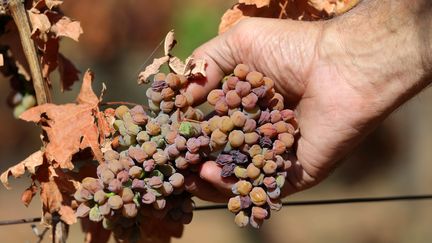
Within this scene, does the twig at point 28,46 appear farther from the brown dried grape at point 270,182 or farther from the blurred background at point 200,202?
the blurred background at point 200,202

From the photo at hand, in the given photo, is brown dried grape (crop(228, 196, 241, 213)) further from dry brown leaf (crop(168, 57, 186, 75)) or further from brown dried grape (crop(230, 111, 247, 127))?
dry brown leaf (crop(168, 57, 186, 75))

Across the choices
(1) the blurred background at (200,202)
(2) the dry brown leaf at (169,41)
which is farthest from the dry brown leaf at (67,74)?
(1) the blurred background at (200,202)

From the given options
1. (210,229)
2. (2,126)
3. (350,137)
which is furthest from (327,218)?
(350,137)

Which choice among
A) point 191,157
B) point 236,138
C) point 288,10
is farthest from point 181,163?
point 288,10

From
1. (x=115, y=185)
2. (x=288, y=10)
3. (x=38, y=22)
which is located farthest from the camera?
(x=288, y=10)

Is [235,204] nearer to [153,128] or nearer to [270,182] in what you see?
[270,182]

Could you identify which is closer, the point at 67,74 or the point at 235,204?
the point at 235,204

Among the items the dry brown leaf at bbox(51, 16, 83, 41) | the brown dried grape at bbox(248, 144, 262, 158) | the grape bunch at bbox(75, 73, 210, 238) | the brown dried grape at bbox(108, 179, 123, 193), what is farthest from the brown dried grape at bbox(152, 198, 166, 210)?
the dry brown leaf at bbox(51, 16, 83, 41)

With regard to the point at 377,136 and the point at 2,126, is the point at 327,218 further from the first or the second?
the point at 2,126
